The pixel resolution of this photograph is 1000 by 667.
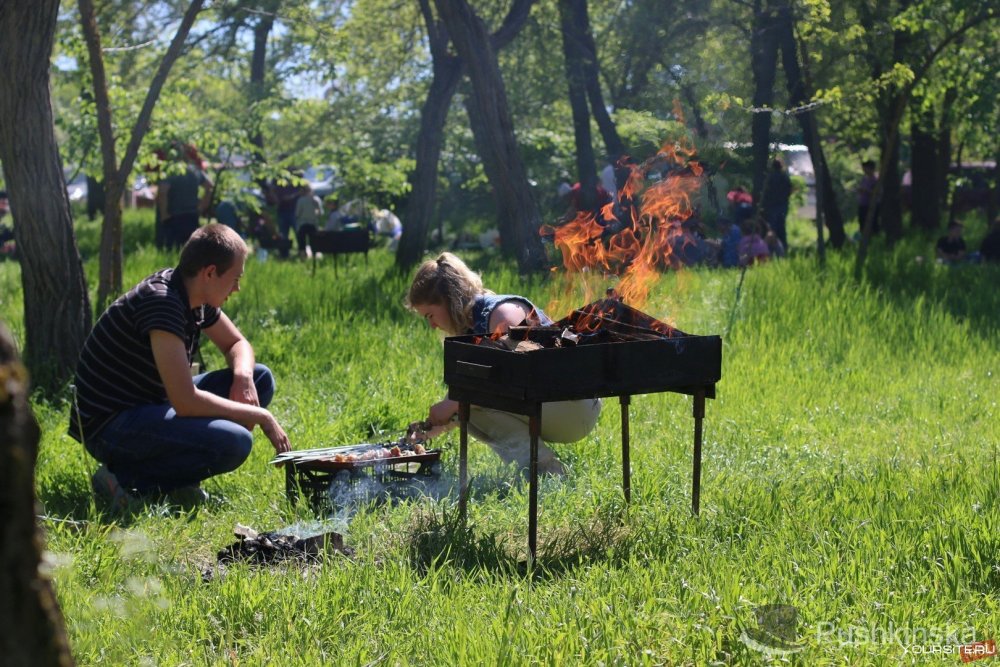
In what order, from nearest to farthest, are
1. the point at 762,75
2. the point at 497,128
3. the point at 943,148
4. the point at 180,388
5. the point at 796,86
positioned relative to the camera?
the point at 180,388 → the point at 497,128 → the point at 796,86 → the point at 762,75 → the point at 943,148

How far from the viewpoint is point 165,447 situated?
5.37m

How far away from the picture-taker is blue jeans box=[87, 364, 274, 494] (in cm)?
533

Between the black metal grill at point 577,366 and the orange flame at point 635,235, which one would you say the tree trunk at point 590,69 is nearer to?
the orange flame at point 635,235

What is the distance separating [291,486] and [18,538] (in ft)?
12.6

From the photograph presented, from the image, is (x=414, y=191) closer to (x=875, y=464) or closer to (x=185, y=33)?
(x=185, y=33)

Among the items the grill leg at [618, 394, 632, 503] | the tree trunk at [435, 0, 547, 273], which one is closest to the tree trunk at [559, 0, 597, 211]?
the tree trunk at [435, 0, 547, 273]

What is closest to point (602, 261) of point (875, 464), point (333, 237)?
point (875, 464)

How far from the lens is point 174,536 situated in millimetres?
4918

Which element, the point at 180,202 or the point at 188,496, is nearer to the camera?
the point at 188,496

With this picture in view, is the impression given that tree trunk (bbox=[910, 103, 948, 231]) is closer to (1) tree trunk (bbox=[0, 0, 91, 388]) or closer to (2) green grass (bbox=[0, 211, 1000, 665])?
(2) green grass (bbox=[0, 211, 1000, 665])

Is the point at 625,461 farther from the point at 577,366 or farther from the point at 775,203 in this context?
the point at 775,203

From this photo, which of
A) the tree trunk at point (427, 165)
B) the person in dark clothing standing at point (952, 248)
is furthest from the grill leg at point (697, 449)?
the person in dark clothing standing at point (952, 248)

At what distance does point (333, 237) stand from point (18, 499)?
12474mm

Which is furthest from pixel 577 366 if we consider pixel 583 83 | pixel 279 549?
pixel 583 83
